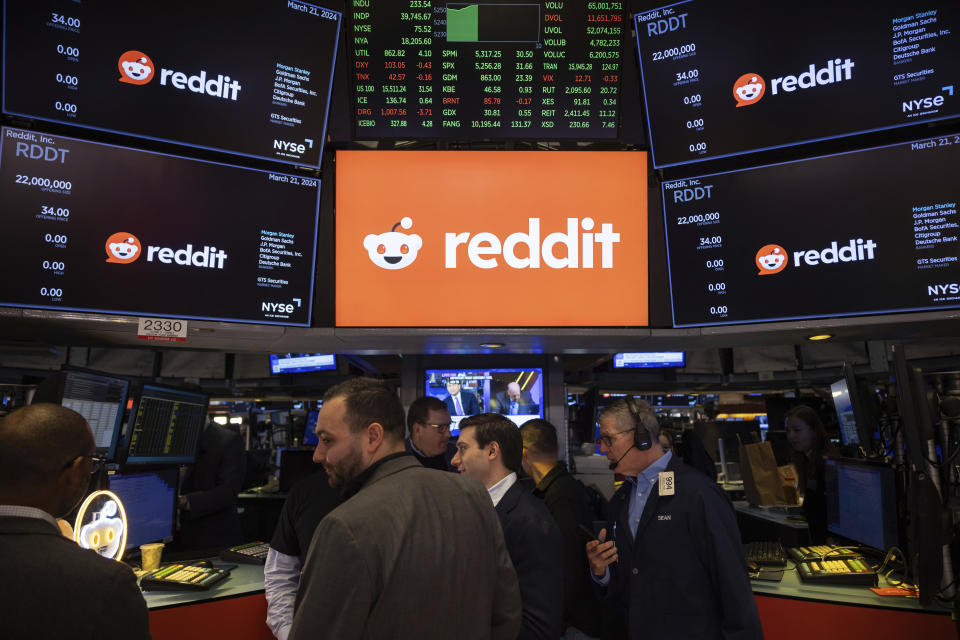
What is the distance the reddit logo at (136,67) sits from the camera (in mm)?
3201

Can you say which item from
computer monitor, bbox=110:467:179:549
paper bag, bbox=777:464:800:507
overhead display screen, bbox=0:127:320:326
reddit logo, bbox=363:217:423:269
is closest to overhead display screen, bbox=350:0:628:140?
reddit logo, bbox=363:217:423:269

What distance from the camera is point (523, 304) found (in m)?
3.61

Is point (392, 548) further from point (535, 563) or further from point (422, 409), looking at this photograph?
point (422, 409)

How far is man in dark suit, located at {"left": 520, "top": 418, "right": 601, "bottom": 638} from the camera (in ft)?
9.86

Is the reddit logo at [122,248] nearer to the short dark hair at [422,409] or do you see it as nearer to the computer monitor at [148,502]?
the computer monitor at [148,502]

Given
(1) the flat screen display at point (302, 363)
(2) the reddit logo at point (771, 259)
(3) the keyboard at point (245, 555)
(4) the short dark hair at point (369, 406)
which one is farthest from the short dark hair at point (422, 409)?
(1) the flat screen display at point (302, 363)

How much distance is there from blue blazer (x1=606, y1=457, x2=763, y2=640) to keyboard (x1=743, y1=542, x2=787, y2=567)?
0.91 metres

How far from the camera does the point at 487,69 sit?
3574 mm

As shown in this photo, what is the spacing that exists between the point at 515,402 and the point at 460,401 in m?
0.37

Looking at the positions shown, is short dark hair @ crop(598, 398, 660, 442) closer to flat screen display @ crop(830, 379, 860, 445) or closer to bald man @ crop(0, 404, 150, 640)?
flat screen display @ crop(830, 379, 860, 445)

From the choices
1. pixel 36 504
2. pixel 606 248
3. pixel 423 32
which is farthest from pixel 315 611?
pixel 423 32

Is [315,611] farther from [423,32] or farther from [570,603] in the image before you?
[423,32]

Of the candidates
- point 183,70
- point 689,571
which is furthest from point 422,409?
point 183,70

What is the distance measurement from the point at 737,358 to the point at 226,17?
9.27 metres
